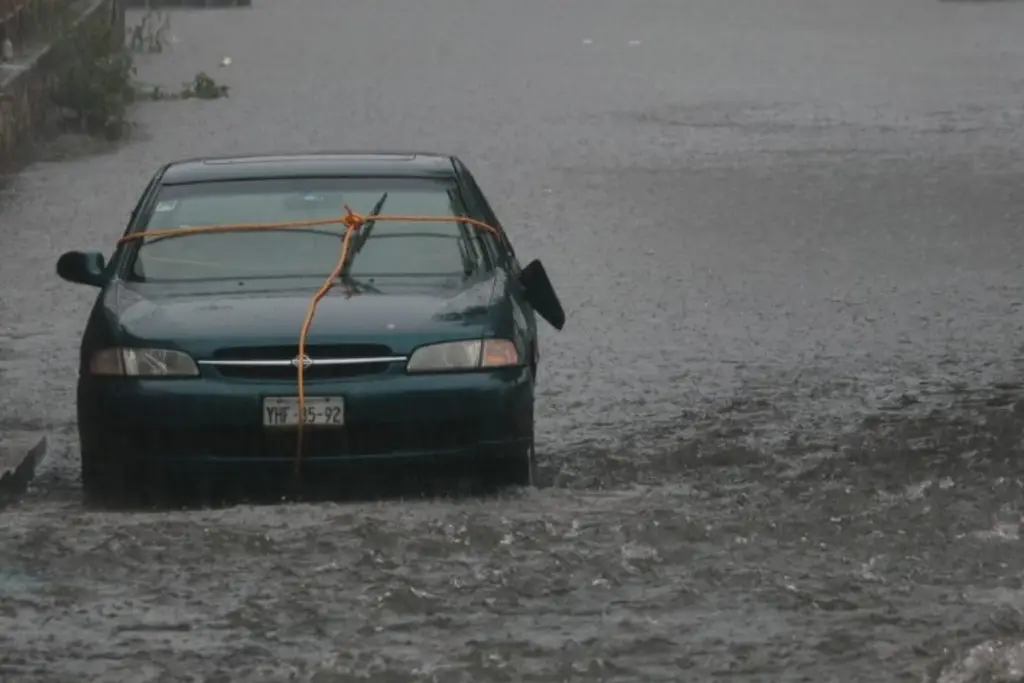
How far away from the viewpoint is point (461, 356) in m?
9.13

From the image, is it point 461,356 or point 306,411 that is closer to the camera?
point 306,411

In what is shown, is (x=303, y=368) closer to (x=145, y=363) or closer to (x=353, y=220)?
(x=145, y=363)

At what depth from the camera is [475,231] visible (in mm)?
10406

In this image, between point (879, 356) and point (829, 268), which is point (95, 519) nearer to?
point (879, 356)

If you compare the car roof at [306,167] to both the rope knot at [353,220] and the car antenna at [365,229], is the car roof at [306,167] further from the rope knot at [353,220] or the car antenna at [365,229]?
the rope knot at [353,220]

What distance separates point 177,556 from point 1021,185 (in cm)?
1630

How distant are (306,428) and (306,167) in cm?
205

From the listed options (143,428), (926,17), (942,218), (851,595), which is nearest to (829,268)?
(942,218)

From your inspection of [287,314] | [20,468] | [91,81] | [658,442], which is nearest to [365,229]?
[287,314]

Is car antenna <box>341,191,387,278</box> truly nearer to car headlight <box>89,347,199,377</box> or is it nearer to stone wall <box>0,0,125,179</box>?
car headlight <box>89,347,199,377</box>

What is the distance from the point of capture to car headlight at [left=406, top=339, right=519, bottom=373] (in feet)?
29.8

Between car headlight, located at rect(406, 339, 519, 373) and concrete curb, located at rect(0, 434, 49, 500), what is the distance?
196cm

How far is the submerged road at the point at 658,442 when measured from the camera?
6871mm

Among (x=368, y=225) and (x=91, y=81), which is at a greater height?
(x=368, y=225)
